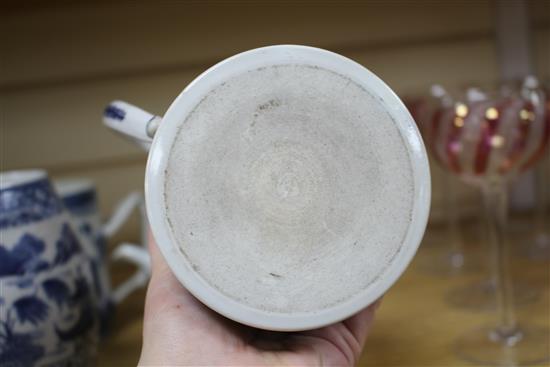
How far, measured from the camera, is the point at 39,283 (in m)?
0.52

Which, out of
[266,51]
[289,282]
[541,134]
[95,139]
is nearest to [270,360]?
[289,282]

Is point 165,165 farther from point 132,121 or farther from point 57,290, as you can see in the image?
→ point 57,290

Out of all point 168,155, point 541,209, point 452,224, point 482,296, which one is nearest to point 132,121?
point 168,155

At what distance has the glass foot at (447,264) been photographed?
2.78 feet

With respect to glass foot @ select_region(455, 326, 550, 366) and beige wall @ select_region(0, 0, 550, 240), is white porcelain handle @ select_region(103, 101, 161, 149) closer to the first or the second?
glass foot @ select_region(455, 326, 550, 366)

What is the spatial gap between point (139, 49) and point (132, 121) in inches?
21.3

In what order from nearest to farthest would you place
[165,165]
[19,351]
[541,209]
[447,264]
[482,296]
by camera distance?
1. [165,165]
2. [19,351]
3. [482,296]
4. [447,264]
5. [541,209]

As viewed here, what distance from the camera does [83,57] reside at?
3.14ft

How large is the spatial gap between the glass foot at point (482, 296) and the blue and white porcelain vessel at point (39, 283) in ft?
1.25

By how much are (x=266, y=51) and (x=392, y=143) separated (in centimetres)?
9

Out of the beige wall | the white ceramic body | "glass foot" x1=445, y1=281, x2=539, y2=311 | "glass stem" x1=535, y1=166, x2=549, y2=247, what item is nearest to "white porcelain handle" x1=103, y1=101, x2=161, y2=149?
the white ceramic body

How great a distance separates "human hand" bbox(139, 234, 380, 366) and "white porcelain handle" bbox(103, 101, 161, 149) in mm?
92

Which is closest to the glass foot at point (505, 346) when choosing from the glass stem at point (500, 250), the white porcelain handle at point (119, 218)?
the glass stem at point (500, 250)

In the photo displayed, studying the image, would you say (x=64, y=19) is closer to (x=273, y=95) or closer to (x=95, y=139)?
(x=95, y=139)
